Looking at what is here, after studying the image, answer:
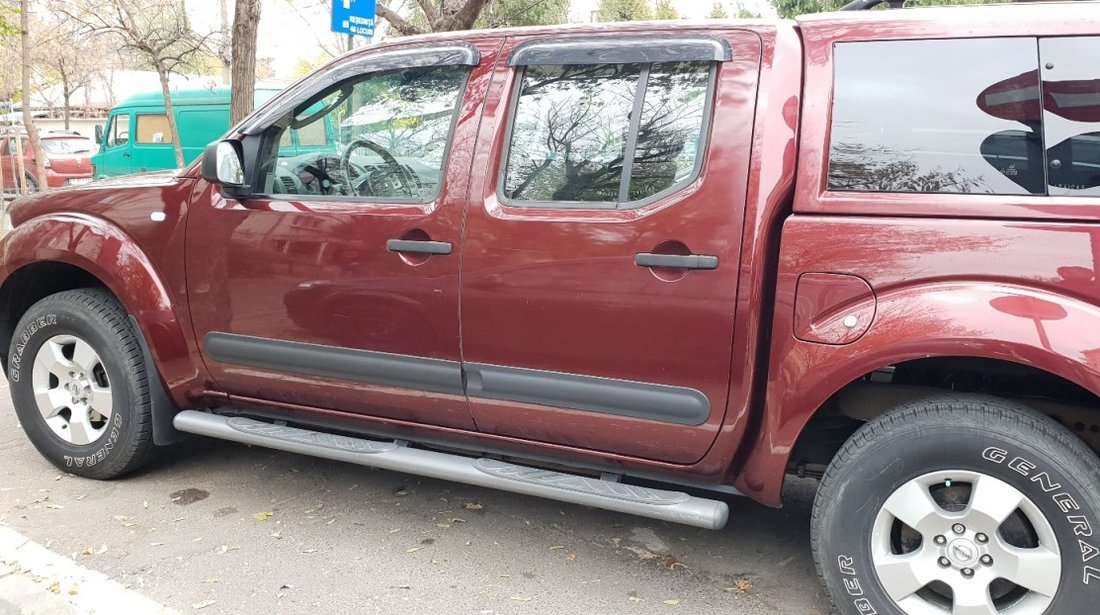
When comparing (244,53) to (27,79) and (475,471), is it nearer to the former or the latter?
(475,471)

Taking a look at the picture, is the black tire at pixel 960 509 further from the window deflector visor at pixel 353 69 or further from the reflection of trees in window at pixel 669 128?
the window deflector visor at pixel 353 69

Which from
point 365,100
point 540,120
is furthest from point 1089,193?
point 365,100

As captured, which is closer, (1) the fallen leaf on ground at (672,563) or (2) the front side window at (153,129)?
(1) the fallen leaf on ground at (672,563)

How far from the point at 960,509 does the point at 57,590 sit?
289 cm

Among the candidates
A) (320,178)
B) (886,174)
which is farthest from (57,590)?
(886,174)

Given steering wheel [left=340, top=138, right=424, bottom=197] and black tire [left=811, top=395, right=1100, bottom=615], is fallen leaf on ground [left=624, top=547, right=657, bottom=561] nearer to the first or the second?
black tire [left=811, top=395, right=1100, bottom=615]

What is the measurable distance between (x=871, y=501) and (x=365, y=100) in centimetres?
230

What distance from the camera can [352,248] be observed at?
330cm

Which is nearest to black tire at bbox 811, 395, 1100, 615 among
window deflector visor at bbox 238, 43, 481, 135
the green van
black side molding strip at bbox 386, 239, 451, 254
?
black side molding strip at bbox 386, 239, 451, 254

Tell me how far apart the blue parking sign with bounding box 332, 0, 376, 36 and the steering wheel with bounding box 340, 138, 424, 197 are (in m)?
5.04

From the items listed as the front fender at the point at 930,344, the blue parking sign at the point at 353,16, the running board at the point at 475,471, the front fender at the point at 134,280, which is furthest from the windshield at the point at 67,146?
the front fender at the point at 930,344

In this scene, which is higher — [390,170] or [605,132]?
[605,132]

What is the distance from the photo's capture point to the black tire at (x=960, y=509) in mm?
2367

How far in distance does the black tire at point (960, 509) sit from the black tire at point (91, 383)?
282 cm
